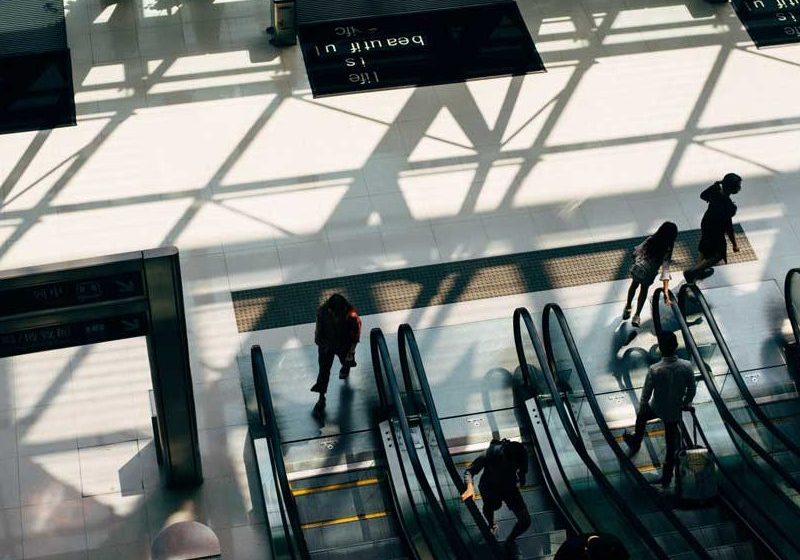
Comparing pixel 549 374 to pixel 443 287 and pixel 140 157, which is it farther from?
pixel 140 157

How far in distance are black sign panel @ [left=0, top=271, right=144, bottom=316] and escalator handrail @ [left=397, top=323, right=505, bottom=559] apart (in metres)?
2.61

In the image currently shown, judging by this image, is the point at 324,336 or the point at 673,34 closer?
the point at 324,336

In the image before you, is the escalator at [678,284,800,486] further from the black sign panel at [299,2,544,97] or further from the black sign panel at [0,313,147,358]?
the black sign panel at [0,313,147,358]

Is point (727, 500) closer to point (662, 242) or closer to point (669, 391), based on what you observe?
point (669, 391)

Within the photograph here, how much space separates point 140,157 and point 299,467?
4703mm

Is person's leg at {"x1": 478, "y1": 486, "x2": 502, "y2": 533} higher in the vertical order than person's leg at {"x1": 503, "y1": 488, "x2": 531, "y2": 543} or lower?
higher

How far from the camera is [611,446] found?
1044 cm

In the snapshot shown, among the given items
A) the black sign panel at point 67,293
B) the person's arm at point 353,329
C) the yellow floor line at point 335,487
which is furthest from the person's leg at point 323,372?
the black sign panel at point 67,293

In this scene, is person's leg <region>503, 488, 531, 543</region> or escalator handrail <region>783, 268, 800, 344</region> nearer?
person's leg <region>503, 488, 531, 543</region>

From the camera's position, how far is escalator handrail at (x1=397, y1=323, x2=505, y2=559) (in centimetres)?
921

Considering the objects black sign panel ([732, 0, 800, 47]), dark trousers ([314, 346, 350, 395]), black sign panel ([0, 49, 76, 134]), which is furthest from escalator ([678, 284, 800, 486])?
black sign panel ([0, 49, 76, 134])

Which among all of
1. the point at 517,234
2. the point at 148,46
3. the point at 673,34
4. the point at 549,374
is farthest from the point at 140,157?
the point at 673,34

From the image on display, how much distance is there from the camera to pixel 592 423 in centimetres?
1082

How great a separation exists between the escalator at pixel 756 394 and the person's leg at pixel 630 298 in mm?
486
